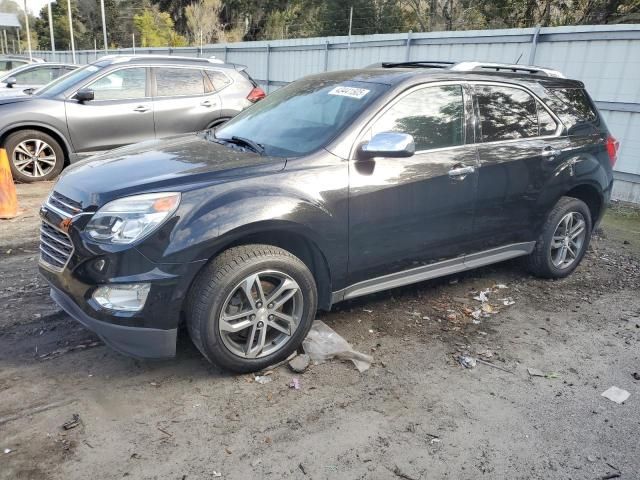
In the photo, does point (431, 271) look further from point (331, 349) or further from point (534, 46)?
point (534, 46)

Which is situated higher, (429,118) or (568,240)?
(429,118)

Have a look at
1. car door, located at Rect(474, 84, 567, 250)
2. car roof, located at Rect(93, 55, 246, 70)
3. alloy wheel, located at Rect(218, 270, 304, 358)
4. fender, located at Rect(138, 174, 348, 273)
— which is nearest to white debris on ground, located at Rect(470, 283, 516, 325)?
car door, located at Rect(474, 84, 567, 250)

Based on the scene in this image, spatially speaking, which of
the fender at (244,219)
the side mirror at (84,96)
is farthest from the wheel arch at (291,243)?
the side mirror at (84,96)

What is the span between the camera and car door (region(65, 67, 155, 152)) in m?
7.87

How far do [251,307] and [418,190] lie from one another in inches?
57.1

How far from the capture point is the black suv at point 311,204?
2994mm

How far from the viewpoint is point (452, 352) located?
3.77 m

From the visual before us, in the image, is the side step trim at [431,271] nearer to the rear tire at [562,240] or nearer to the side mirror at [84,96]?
the rear tire at [562,240]

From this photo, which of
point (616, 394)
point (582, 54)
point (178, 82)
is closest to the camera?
point (616, 394)

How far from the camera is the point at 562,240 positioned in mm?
4965

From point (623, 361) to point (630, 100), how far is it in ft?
18.1

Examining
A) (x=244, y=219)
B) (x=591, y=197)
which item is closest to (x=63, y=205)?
(x=244, y=219)

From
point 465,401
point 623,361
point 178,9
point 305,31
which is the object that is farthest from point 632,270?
point 178,9

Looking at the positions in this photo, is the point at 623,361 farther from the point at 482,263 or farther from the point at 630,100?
the point at 630,100
